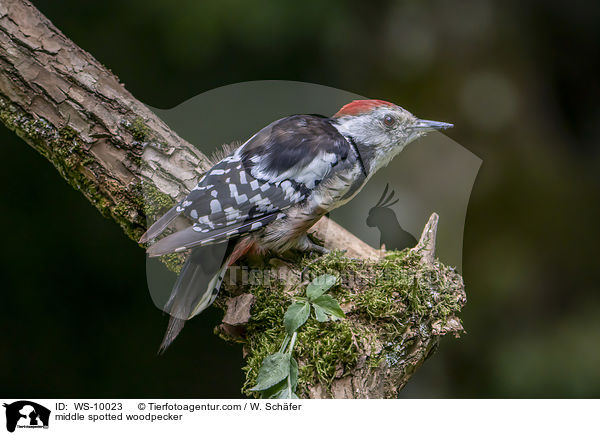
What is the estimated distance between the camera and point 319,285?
49.5 inches

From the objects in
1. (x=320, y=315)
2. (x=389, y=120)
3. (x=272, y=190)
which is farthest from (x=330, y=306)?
(x=389, y=120)

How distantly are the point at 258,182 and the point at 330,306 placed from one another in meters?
0.39

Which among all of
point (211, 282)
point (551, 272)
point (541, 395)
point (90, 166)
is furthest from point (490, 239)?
point (90, 166)

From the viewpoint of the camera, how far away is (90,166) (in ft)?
4.91

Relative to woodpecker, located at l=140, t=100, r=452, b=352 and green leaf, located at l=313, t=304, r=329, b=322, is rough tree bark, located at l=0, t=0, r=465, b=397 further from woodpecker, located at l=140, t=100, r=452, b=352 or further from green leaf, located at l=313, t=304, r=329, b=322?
green leaf, located at l=313, t=304, r=329, b=322

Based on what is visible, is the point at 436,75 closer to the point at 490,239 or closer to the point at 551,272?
the point at 490,239

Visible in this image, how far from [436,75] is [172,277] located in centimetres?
152

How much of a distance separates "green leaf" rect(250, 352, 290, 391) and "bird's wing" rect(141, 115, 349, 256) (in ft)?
1.11

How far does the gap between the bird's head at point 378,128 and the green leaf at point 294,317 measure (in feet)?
1.66

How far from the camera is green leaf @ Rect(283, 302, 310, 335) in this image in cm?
121

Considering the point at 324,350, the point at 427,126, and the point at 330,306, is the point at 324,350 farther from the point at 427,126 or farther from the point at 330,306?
the point at 427,126

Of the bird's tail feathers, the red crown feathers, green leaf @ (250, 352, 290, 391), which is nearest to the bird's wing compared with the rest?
the bird's tail feathers

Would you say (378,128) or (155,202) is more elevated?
(378,128)

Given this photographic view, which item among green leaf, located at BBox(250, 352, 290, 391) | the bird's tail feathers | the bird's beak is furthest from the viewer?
the bird's beak
